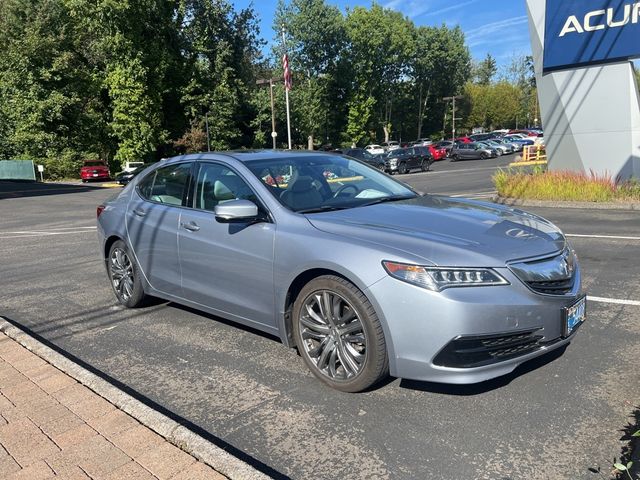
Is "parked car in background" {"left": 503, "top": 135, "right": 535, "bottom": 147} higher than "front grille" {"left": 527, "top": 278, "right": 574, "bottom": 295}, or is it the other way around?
"parked car in background" {"left": 503, "top": 135, "right": 535, "bottom": 147}

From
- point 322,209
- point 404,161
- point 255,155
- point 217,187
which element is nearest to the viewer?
point 322,209

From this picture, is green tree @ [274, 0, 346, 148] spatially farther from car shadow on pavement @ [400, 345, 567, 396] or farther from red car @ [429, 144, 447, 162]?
car shadow on pavement @ [400, 345, 567, 396]

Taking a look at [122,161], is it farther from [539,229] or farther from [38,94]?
[539,229]

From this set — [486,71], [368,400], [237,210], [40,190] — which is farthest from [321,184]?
[486,71]

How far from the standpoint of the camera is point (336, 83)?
6919 centimetres

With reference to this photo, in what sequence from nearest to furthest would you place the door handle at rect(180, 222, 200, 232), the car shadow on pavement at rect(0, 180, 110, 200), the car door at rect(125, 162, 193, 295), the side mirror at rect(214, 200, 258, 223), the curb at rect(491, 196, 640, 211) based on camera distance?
the side mirror at rect(214, 200, 258, 223)
the door handle at rect(180, 222, 200, 232)
the car door at rect(125, 162, 193, 295)
the curb at rect(491, 196, 640, 211)
the car shadow on pavement at rect(0, 180, 110, 200)

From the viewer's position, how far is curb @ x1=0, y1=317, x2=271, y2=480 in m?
2.67

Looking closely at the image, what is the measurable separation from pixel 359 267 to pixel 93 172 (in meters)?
40.8

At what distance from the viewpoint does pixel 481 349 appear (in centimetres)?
307

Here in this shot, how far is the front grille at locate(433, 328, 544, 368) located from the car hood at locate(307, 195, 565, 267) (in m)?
0.42

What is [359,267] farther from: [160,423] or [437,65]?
[437,65]

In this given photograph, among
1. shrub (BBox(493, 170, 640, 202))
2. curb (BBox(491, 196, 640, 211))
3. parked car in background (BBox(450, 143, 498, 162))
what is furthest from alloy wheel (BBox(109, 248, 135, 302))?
parked car in background (BBox(450, 143, 498, 162))

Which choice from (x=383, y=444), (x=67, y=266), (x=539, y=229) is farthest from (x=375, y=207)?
(x=67, y=266)

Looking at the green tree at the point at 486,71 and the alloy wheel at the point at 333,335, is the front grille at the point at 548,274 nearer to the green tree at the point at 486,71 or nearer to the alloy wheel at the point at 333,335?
the alloy wheel at the point at 333,335
